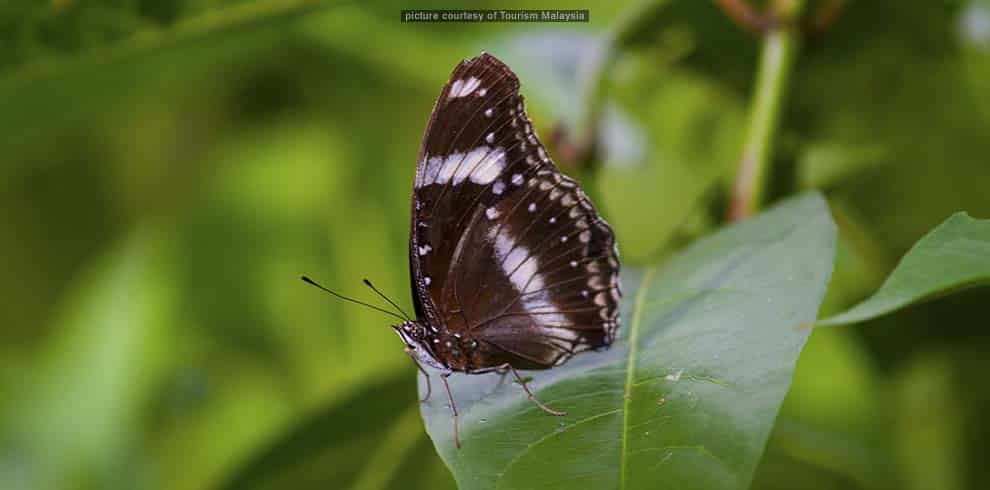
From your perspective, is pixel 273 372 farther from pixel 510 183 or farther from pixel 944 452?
pixel 944 452

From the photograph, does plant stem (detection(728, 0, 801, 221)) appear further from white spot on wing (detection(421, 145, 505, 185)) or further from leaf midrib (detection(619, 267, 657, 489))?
white spot on wing (detection(421, 145, 505, 185))

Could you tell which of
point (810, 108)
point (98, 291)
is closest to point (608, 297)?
point (810, 108)

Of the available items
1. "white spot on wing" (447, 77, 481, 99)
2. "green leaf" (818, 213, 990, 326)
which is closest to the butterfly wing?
"white spot on wing" (447, 77, 481, 99)

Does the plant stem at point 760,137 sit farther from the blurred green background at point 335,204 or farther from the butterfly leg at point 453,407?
the butterfly leg at point 453,407

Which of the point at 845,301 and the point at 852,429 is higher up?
the point at 845,301

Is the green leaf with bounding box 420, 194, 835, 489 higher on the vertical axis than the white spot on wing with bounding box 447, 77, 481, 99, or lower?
lower

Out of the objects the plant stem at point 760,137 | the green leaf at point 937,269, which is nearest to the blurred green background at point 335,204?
the plant stem at point 760,137

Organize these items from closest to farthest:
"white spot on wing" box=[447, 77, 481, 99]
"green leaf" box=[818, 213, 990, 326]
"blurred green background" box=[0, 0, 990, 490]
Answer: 1. "green leaf" box=[818, 213, 990, 326]
2. "white spot on wing" box=[447, 77, 481, 99]
3. "blurred green background" box=[0, 0, 990, 490]
